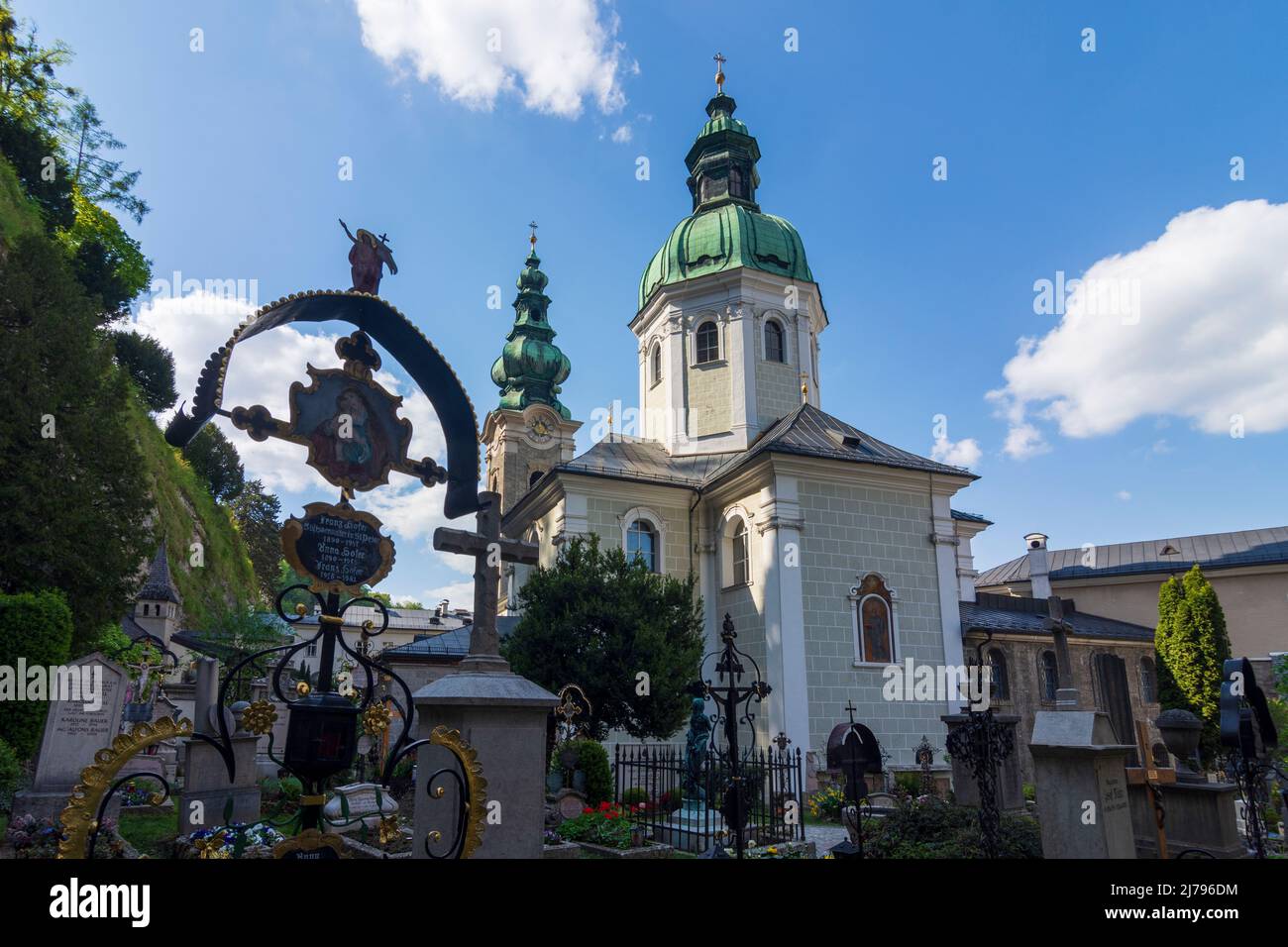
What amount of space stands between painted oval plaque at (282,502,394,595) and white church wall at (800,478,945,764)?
1578cm

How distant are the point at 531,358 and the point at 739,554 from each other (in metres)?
22.1

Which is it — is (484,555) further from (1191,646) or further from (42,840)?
(1191,646)

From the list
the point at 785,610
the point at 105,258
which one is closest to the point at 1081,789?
the point at 785,610

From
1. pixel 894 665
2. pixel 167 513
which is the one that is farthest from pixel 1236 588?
pixel 167 513

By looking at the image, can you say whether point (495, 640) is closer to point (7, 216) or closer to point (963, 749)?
point (963, 749)

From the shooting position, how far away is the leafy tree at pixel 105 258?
31516mm

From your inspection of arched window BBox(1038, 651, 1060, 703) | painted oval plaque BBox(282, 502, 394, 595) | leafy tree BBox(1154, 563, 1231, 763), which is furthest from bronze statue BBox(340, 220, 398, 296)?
leafy tree BBox(1154, 563, 1231, 763)

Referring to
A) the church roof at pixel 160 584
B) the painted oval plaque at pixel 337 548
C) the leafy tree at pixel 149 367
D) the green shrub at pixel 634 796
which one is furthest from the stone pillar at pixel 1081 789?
the leafy tree at pixel 149 367

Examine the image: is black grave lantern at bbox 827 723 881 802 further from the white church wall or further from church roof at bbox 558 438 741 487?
church roof at bbox 558 438 741 487

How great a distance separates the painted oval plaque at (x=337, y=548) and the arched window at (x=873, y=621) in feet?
55.7

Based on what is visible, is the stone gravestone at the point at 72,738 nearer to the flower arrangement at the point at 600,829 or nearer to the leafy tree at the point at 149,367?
the flower arrangement at the point at 600,829

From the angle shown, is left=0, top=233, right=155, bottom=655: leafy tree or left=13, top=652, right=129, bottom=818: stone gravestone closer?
left=13, top=652, right=129, bottom=818: stone gravestone

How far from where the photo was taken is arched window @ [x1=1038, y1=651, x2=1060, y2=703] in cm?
2360
